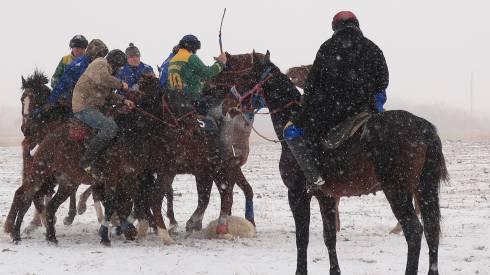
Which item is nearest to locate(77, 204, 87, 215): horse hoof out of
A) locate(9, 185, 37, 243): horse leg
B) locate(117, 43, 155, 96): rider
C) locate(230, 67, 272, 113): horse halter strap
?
locate(9, 185, 37, 243): horse leg

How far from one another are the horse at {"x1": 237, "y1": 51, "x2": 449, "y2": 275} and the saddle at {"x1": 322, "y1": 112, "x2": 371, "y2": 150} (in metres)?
0.07

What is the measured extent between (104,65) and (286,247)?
3976 millimetres

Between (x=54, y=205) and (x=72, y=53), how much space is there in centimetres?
304

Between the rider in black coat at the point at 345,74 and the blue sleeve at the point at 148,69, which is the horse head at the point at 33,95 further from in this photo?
the rider in black coat at the point at 345,74

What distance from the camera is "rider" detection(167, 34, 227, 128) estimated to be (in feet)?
33.3

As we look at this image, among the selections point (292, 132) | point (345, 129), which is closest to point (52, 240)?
point (292, 132)

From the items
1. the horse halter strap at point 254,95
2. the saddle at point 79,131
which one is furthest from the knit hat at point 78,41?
the horse halter strap at point 254,95

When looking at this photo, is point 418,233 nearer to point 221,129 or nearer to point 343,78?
point 343,78

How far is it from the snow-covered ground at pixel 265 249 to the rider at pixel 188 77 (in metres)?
2.24

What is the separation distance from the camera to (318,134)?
280 inches

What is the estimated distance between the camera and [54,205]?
33.9ft

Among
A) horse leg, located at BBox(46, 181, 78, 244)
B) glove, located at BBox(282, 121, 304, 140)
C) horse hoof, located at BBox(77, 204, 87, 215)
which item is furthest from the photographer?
horse hoof, located at BBox(77, 204, 87, 215)

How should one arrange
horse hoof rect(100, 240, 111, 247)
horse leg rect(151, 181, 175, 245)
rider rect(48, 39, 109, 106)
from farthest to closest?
rider rect(48, 39, 109, 106)
horse leg rect(151, 181, 175, 245)
horse hoof rect(100, 240, 111, 247)

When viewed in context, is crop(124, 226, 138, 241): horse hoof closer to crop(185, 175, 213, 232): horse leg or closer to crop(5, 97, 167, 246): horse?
crop(5, 97, 167, 246): horse
